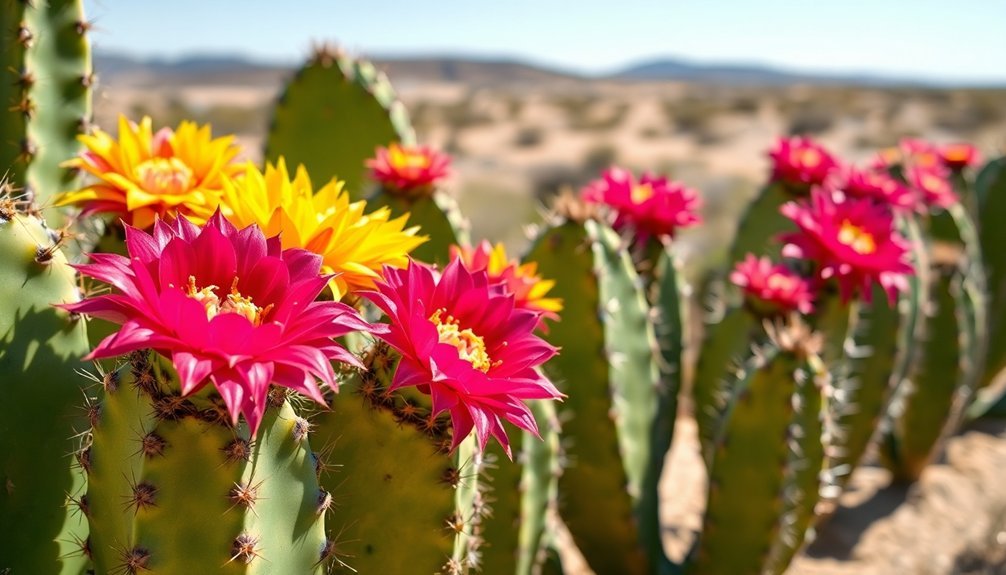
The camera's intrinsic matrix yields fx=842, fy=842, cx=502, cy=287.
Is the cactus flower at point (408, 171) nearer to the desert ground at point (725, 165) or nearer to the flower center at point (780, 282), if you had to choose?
the desert ground at point (725, 165)

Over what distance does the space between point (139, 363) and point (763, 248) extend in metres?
2.87

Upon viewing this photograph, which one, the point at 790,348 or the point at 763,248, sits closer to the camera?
the point at 790,348

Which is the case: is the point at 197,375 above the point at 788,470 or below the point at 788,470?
above

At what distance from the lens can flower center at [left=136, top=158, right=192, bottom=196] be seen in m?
1.57

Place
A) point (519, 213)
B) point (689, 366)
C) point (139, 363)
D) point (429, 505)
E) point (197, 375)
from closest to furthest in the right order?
1. point (197, 375)
2. point (139, 363)
3. point (429, 505)
4. point (689, 366)
5. point (519, 213)

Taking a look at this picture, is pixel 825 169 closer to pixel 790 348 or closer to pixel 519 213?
pixel 790 348

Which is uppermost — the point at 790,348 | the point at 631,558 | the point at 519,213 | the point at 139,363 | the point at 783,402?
the point at 139,363

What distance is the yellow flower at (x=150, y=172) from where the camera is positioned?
1.54 metres

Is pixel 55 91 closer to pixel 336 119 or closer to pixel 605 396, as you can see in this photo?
pixel 336 119

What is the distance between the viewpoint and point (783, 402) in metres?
2.37

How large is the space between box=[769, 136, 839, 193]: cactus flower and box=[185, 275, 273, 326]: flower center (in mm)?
2686

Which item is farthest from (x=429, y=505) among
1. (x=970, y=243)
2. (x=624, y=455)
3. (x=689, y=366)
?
(x=689, y=366)

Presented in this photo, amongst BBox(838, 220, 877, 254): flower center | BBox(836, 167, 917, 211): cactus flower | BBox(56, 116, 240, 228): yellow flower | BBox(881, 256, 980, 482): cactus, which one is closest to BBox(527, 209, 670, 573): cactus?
BBox(838, 220, 877, 254): flower center

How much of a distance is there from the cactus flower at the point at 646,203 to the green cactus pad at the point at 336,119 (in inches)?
28.6
